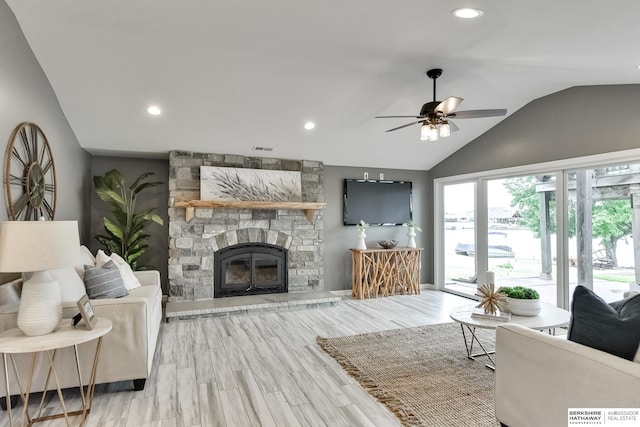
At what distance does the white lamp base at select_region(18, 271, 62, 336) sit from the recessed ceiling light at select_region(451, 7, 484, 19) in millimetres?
3134

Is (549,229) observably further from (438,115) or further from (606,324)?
(606,324)

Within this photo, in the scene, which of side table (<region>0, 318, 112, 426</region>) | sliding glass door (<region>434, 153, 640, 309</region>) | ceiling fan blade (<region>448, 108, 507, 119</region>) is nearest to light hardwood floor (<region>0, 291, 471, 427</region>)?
side table (<region>0, 318, 112, 426</region>)

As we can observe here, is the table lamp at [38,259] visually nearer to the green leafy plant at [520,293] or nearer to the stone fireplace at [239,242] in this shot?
the stone fireplace at [239,242]

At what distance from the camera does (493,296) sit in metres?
2.97

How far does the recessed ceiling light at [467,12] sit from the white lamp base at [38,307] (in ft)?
10.3

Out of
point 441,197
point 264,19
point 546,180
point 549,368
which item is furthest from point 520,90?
point 549,368

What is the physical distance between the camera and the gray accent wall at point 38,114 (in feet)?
8.45

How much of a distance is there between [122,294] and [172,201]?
1.94 m

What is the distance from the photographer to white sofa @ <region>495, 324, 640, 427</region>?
4.84ft

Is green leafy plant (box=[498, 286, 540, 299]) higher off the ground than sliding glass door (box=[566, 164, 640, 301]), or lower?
lower

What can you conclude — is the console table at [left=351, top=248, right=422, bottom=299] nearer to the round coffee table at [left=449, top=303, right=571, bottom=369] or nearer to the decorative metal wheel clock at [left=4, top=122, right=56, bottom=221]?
the round coffee table at [left=449, top=303, right=571, bottom=369]

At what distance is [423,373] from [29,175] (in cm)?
367

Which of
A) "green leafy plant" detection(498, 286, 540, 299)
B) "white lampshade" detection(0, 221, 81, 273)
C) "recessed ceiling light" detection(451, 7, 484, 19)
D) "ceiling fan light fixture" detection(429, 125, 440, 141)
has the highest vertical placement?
"recessed ceiling light" detection(451, 7, 484, 19)

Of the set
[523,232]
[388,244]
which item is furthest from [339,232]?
[523,232]
